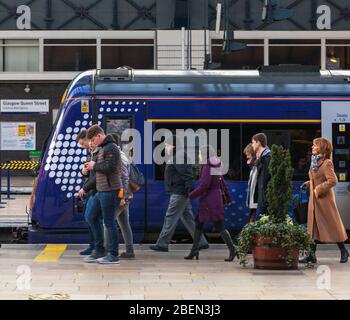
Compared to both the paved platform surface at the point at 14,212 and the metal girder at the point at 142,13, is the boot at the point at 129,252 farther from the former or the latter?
the metal girder at the point at 142,13

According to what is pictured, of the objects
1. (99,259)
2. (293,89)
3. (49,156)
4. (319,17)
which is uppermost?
(319,17)

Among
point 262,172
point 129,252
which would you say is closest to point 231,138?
point 262,172

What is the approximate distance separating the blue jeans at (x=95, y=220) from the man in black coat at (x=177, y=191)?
1.29 metres

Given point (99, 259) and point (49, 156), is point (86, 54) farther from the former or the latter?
point (99, 259)

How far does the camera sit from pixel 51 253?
47.1 ft

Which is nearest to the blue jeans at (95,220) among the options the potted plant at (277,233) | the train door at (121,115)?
the potted plant at (277,233)

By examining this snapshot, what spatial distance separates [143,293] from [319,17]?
80.9 ft

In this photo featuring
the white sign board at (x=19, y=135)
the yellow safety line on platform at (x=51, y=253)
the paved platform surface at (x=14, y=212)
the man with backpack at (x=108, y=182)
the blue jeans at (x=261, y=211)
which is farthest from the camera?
the white sign board at (x=19, y=135)

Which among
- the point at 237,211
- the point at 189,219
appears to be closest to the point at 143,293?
the point at 189,219

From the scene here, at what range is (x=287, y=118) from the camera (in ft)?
53.0

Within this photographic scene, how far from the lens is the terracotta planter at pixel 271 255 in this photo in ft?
40.4

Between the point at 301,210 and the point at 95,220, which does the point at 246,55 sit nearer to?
the point at 301,210

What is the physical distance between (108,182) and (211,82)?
3938 millimetres
